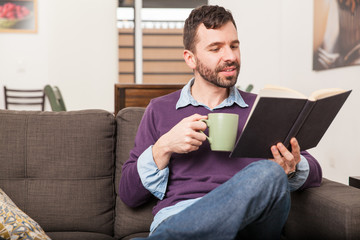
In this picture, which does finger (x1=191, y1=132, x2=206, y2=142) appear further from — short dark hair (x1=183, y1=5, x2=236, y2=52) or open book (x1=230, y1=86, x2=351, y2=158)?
short dark hair (x1=183, y1=5, x2=236, y2=52)

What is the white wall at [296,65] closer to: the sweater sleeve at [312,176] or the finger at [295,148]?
the sweater sleeve at [312,176]

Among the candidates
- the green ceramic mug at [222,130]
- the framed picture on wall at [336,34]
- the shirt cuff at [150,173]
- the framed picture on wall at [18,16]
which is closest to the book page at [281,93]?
the green ceramic mug at [222,130]

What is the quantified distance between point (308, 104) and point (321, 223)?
1.27 ft

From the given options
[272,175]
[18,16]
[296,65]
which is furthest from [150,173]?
[18,16]

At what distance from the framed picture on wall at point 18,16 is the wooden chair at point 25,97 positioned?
0.82 m

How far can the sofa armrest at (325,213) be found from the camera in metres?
1.11

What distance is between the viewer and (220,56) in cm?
131

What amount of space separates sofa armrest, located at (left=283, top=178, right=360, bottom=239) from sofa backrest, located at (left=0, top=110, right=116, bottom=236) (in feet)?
2.08

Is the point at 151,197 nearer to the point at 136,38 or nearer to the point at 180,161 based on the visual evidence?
the point at 180,161

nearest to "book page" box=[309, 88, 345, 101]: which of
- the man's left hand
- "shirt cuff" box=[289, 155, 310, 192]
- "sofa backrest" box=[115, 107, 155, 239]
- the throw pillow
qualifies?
the man's left hand

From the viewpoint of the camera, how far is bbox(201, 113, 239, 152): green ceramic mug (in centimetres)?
106

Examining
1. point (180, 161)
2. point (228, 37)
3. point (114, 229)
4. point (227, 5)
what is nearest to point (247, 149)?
point (180, 161)

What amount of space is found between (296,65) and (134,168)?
2670mm

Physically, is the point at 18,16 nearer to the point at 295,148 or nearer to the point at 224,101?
the point at 224,101
